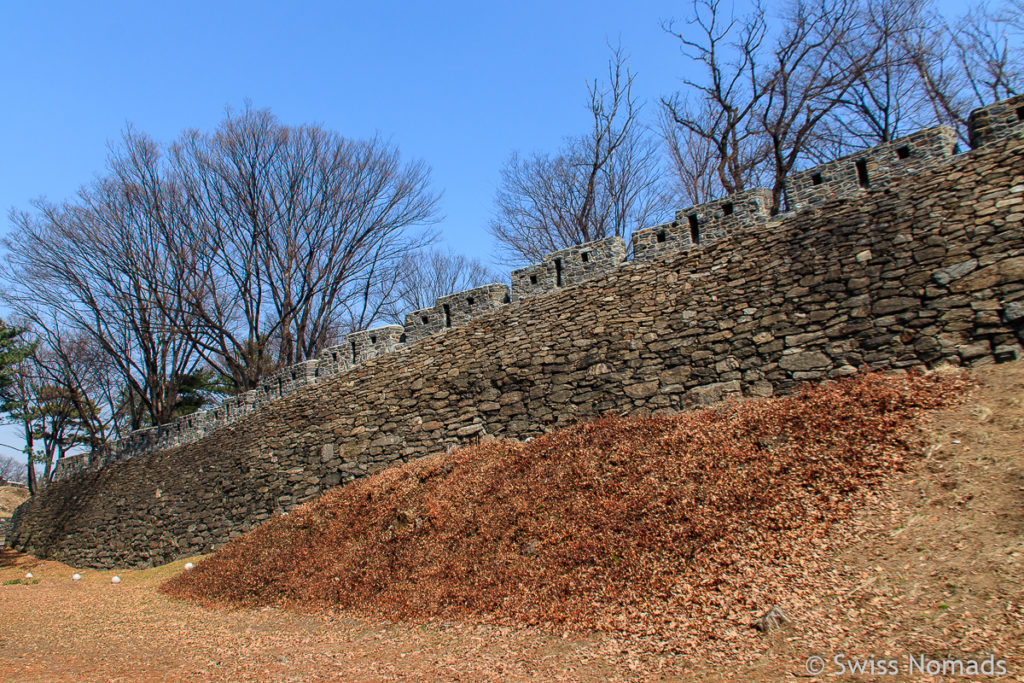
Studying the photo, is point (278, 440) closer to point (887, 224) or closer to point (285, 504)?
point (285, 504)

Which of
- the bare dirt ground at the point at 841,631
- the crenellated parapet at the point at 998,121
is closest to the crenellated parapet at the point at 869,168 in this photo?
the crenellated parapet at the point at 998,121

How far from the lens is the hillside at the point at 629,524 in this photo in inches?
215

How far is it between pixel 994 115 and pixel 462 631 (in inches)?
347

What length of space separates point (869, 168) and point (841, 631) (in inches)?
255

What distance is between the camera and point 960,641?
403 centimetres

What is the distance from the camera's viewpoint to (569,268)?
10953 millimetres

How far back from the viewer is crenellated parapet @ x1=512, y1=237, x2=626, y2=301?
10578 mm

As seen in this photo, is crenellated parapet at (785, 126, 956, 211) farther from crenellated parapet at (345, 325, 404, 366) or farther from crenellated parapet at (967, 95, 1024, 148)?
crenellated parapet at (345, 325, 404, 366)

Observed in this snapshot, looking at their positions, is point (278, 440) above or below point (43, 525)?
above

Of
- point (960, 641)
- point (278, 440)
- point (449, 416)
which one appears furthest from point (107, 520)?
point (960, 641)

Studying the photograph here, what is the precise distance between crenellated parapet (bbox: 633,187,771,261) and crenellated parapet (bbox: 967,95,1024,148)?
101 inches

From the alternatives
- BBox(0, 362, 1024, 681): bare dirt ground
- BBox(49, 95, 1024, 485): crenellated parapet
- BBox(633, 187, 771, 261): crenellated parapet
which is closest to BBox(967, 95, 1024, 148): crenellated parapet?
BBox(49, 95, 1024, 485): crenellated parapet

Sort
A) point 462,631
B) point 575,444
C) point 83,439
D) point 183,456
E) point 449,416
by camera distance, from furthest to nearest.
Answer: point 83,439 < point 183,456 < point 449,416 < point 575,444 < point 462,631

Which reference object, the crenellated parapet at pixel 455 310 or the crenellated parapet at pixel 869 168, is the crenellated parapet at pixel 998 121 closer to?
the crenellated parapet at pixel 869 168
